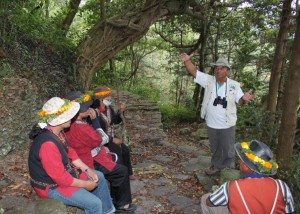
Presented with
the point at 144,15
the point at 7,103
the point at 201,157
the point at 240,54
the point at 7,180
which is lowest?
the point at 201,157

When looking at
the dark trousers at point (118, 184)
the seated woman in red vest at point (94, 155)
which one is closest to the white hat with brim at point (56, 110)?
the seated woman in red vest at point (94, 155)

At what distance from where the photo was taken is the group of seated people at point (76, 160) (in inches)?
119

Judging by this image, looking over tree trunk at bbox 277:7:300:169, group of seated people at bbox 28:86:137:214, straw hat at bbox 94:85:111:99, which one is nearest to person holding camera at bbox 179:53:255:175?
tree trunk at bbox 277:7:300:169

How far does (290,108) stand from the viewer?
14.9 feet

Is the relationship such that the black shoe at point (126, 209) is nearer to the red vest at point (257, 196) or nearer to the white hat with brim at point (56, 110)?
the white hat with brim at point (56, 110)

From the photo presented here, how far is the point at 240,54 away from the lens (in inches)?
465

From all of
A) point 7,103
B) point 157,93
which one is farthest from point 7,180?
point 157,93

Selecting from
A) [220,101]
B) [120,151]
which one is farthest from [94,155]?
[220,101]

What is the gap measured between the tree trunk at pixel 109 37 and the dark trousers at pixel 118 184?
13.0 ft

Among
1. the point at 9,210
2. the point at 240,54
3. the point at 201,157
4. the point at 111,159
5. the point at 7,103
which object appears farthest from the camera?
the point at 240,54

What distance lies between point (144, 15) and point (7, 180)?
5568 mm

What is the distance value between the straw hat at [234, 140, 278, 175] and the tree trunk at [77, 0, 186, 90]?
564 cm

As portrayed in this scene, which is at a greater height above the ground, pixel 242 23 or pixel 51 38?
pixel 242 23

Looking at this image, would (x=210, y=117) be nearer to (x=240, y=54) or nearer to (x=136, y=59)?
(x=240, y=54)
